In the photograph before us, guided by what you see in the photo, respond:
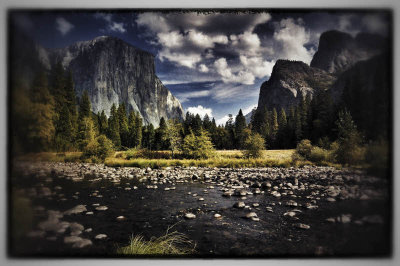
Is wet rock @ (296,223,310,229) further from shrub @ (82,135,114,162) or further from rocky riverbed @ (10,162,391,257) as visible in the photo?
shrub @ (82,135,114,162)

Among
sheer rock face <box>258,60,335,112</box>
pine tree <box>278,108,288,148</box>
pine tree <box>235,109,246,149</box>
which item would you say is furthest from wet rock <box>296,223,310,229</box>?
sheer rock face <box>258,60,335,112</box>

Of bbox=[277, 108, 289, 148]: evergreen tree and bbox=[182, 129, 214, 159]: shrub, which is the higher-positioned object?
bbox=[277, 108, 289, 148]: evergreen tree

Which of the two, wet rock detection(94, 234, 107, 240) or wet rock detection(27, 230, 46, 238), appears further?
wet rock detection(94, 234, 107, 240)

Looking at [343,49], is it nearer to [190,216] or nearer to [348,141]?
[348,141]

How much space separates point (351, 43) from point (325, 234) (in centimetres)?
302

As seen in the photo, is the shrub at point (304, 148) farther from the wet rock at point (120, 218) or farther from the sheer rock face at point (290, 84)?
the wet rock at point (120, 218)

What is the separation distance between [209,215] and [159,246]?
1.06 meters

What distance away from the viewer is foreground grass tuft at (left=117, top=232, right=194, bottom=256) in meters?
2.32

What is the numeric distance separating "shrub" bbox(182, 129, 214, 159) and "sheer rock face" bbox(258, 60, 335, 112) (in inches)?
66.3

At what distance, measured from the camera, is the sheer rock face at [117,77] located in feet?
9.60

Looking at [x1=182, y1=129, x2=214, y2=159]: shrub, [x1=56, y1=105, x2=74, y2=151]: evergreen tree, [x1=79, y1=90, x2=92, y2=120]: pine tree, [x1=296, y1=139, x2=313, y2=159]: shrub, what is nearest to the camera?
[x1=56, y1=105, x2=74, y2=151]: evergreen tree

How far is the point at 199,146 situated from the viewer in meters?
4.68

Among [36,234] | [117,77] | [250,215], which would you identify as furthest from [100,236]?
[117,77]
